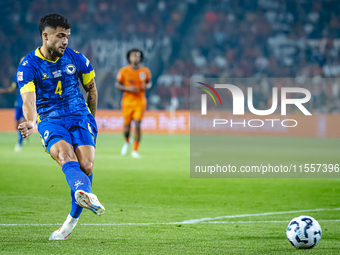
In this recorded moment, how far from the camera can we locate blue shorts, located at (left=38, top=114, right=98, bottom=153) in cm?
441

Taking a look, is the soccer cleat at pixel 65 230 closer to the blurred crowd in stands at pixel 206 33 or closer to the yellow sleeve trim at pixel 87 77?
the yellow sleeve trim at pixel 87 77

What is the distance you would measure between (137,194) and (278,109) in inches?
692

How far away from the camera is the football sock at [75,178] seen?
3.92 metres

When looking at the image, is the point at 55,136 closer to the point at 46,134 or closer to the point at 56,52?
the point at 46,134

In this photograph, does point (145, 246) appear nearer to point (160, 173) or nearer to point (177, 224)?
point (177, 224)

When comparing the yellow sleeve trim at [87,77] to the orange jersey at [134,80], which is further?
the orange jersey at [134,80]

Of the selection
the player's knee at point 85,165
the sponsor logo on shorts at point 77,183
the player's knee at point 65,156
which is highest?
the player's knee at point 65,156

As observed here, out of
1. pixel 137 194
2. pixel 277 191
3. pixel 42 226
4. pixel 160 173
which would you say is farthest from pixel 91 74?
pixel 160 173

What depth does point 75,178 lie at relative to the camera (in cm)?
401

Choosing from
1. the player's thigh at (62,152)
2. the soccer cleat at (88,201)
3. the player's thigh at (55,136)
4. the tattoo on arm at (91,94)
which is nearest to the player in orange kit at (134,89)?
the tattoo on arm at (91,94)

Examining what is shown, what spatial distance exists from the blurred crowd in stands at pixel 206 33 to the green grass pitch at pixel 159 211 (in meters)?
17.0

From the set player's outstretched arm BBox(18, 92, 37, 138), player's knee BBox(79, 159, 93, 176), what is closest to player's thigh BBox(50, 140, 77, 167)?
player's knee BBox(79, 159, 93, 176)

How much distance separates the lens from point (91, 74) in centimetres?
490

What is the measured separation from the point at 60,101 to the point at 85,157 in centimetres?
58
